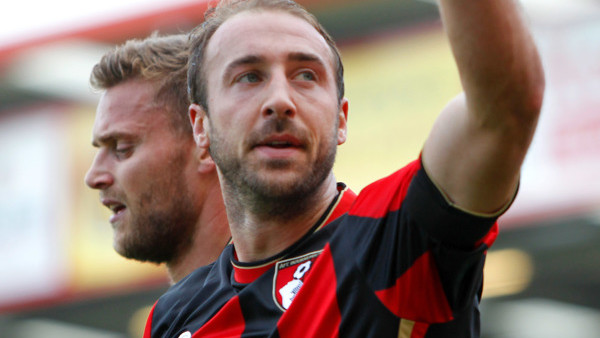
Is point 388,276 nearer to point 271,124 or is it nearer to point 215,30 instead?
point 271,124

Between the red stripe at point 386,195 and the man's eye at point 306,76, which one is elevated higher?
the man's eye at point 306,76

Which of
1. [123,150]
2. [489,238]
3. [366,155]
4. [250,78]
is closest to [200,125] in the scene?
[250,78]

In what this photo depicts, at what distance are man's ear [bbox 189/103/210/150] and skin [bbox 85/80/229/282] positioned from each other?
1.52 ft

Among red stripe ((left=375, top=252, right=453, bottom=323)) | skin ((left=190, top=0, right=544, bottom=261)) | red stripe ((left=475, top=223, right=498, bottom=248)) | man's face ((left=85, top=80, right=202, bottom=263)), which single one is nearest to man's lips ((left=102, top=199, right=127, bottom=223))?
man's face ((left=85, top=80, right=202, bottom=263))

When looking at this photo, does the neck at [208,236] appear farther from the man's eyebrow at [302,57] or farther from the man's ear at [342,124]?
the man's eyebrow at [302,57]

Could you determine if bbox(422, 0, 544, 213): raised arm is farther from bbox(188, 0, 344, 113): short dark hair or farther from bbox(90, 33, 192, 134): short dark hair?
bbox(90, 33, 192, 134): short dark hair

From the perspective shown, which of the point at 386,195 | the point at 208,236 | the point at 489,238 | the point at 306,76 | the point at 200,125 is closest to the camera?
the point at 489,238

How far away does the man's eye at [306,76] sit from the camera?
8.11ft

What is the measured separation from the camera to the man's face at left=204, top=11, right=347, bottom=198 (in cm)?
236

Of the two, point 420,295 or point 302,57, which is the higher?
point 302,57

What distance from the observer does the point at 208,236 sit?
3.29m

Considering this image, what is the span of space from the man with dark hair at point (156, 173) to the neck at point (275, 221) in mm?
667

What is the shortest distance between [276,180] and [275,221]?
0.56 feet

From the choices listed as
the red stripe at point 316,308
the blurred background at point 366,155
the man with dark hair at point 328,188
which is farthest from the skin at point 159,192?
the blurred background at point 366,155
